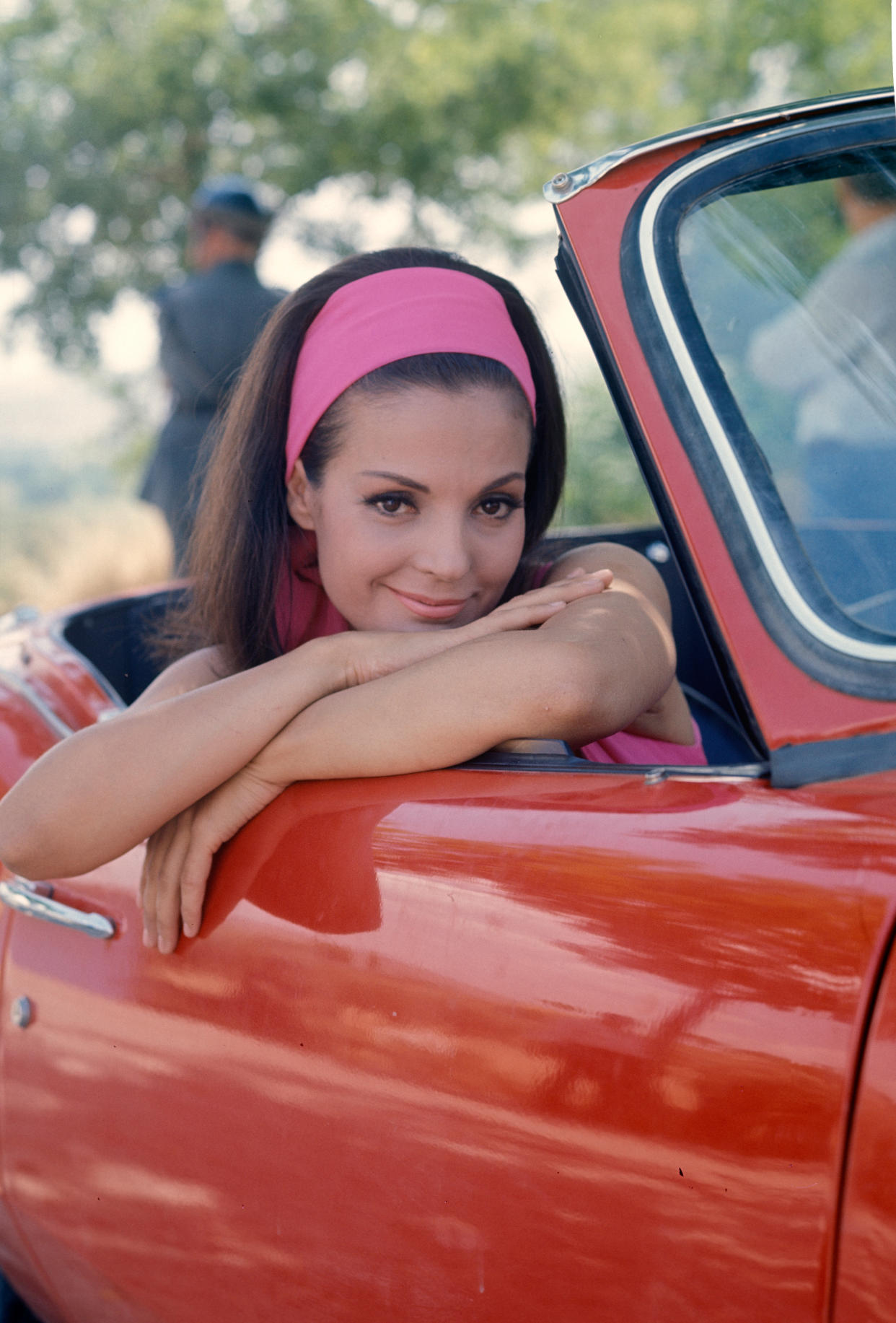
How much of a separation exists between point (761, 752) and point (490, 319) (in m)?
0.91

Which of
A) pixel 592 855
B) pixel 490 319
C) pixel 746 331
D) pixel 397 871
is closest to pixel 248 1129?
pixel 397 871

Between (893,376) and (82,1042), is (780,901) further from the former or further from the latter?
(82,1042)

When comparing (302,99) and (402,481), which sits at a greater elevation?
(302,99)

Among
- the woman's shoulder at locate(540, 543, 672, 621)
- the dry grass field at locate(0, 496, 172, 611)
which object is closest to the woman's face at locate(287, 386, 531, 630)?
the woman's shoulder at locate(540, 543, 672, 621)

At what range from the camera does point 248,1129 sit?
4.37 ft

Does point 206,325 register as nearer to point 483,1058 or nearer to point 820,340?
point 820,340

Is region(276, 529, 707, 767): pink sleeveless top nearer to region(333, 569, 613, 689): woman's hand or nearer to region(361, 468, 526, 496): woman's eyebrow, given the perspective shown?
region(361, 468, 526, 496): woman's eyebrow

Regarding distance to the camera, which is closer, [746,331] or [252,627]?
[746,331]

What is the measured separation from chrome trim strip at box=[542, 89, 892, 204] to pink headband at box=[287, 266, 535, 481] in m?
0.41

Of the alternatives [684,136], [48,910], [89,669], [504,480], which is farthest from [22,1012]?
[684,136]

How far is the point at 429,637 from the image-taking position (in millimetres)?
1555

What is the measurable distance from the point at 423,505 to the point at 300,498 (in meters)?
0.32

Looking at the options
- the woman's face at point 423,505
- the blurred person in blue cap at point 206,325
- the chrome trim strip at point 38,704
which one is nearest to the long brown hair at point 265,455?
the woman's face at point 423,505

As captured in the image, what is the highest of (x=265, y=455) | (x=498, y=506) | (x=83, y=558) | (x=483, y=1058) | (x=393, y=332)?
(x=393, y=332)
